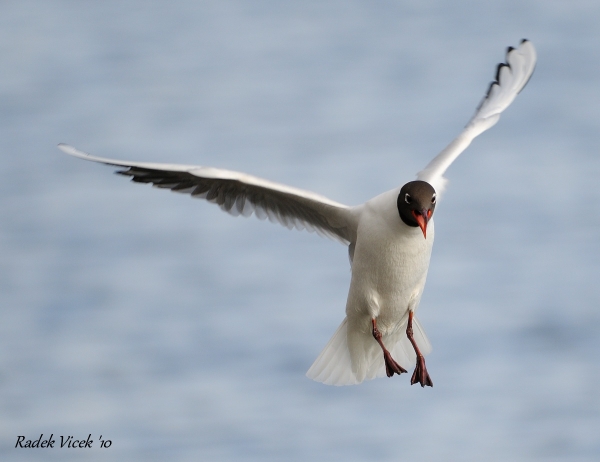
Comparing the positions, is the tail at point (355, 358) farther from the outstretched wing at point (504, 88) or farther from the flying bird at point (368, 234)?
the outstretched wing at point (504, 88)

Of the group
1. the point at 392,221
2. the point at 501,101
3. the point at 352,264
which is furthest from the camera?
the point at 501,101

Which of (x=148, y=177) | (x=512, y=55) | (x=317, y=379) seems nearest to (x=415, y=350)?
(x=317, y=379)

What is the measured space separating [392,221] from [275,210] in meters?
1.32

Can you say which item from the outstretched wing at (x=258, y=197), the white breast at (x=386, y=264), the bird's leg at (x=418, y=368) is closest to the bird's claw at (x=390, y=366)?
the bird's leg at (x=418, y=368)

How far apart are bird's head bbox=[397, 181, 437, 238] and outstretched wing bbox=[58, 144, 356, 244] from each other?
875mm

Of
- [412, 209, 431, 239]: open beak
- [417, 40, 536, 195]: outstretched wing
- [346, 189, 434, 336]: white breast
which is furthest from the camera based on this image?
[417, 40, 536, 195]: outstretched wing

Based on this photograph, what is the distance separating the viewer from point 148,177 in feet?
27.1

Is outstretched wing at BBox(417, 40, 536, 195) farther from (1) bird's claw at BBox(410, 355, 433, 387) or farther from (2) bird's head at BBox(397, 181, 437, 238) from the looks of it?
(1) bird's claw at BBox(410, 355, 433, 387)

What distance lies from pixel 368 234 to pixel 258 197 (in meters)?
1.11

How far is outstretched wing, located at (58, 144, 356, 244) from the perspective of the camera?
312 inches

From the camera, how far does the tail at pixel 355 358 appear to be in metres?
8.50

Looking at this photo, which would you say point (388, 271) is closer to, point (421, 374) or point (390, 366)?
point (390, 366)

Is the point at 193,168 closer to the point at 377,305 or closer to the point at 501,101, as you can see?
the point at 377,305

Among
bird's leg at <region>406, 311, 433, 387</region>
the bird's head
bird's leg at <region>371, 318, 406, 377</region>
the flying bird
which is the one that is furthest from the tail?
the bird's head
